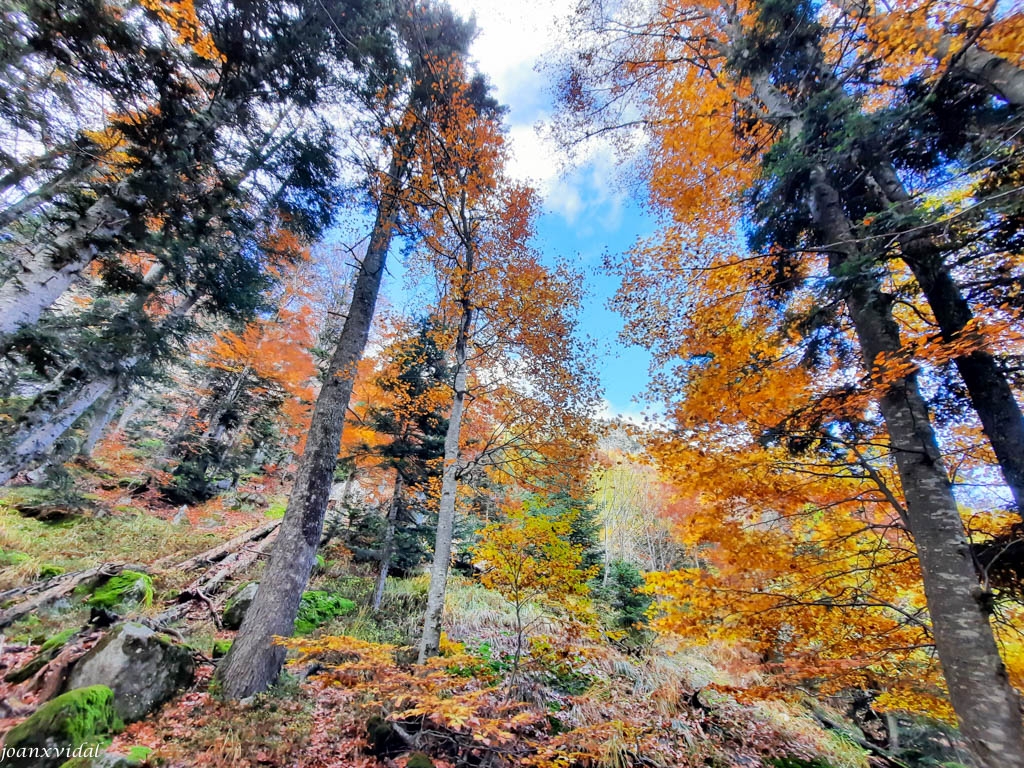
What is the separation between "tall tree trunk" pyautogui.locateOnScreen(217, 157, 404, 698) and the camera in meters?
4.50

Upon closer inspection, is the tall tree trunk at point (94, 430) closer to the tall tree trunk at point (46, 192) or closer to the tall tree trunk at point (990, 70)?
the tall tree trunk at point (46, 192)

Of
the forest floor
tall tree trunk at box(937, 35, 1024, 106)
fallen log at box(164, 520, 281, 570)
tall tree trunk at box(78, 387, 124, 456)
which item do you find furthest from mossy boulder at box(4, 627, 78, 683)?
tall tree trunk at box(78, 387, 124, 456)

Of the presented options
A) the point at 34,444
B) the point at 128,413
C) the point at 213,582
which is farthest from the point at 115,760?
the point at 128,413

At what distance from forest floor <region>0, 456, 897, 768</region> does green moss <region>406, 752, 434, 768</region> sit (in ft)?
0.07

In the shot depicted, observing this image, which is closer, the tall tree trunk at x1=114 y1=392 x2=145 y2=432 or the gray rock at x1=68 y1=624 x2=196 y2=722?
the gray rock at x1=68 y1=624 x2=196 y2=722

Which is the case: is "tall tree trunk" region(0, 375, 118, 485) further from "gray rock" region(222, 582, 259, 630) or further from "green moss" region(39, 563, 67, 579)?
"gray rock" region(222, 582, 259, 630)

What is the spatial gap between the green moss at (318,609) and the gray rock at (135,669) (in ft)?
10.0

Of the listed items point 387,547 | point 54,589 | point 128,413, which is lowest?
point 54,589

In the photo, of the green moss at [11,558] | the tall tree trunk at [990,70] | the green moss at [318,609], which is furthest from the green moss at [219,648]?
the tall tree trunk at [990,70]

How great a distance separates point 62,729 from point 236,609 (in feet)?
13.4

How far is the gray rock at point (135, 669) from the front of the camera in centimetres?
362

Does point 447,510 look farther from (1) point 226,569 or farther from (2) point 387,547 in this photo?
(1) point 226,569

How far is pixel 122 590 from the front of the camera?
6133mm

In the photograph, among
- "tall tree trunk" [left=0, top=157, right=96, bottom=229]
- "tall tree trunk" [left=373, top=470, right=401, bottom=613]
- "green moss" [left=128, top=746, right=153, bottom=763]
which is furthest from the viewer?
"tall tree trunk" [left=373, top=470, right=401, bottom=613]
